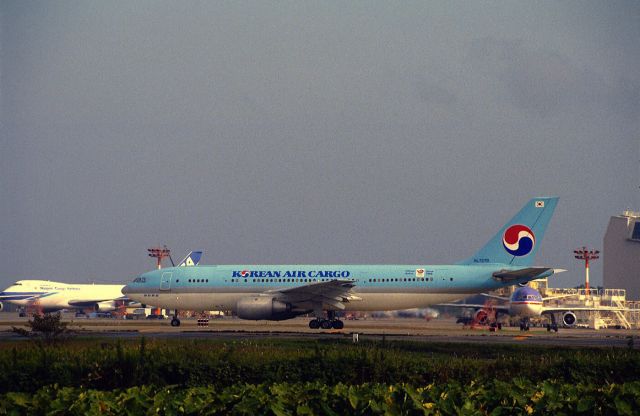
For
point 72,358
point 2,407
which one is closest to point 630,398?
point 2,407

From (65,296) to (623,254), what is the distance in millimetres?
85701

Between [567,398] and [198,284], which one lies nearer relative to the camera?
[567,398]

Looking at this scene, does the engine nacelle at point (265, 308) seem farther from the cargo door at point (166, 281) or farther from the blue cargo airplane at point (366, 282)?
the cargo door at point (166, 281)

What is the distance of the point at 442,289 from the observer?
180 ft

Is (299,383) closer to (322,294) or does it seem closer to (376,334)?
(376,334)

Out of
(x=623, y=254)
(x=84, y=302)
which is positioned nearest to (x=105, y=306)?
(x=84, y=302)

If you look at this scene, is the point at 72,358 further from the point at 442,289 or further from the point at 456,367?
the point at 442,289

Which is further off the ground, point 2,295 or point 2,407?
point 2,295

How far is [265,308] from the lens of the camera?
54.8 m

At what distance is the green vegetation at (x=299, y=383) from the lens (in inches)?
478

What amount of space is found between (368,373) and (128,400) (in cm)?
731

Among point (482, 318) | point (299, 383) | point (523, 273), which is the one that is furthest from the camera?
point (482, 318)

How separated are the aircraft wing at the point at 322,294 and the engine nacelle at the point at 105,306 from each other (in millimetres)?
55011

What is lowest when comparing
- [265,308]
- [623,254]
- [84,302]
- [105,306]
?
[265,308]
